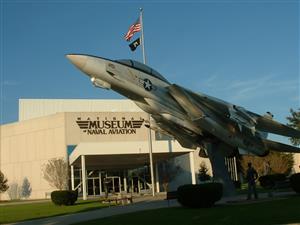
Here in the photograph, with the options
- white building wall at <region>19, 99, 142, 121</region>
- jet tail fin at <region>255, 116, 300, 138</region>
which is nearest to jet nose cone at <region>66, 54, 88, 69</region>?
jet tail fin at <region>255, 116, 300, 138</region>

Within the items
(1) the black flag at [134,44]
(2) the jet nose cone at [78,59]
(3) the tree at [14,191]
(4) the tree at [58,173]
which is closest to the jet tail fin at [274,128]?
(2) the jet nose cone at [78,59]

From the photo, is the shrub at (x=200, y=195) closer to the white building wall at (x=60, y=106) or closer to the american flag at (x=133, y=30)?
the american flag at (x=133, y=30)

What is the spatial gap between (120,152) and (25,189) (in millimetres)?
21152

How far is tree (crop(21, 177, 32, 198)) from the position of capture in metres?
59.6

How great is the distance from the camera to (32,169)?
59.7 metres

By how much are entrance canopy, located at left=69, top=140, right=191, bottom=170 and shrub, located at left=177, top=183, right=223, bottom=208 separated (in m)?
25.3

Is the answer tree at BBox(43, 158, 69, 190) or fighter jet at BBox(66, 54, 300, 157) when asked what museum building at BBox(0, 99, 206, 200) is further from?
fighter jet at BBox(66, 54, 300, 157)

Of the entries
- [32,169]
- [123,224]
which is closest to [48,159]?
[32,169]

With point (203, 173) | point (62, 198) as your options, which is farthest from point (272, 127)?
point (203, 173)

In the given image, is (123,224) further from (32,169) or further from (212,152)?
(32,169)

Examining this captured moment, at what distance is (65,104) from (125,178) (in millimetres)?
20291

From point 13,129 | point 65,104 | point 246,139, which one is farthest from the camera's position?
point 65,104

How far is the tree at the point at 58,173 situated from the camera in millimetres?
51688

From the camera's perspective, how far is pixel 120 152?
45531 mm
